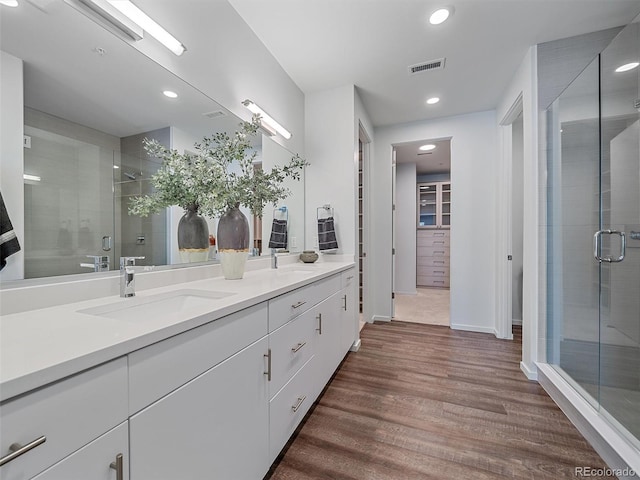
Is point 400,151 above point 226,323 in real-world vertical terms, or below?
above

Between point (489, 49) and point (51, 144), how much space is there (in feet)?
9.43

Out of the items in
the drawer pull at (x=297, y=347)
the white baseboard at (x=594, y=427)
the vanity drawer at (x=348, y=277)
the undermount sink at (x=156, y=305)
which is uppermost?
the undermount sink at (x=156, y=305)

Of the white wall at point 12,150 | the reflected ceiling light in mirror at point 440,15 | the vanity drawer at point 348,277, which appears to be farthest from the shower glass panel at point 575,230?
the white wall at point 12,150

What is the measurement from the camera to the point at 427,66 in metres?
2.43

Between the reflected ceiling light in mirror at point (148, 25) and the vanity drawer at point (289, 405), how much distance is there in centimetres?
176

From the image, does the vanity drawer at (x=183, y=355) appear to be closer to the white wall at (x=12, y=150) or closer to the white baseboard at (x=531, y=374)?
the white wall at (x=12, y=150)

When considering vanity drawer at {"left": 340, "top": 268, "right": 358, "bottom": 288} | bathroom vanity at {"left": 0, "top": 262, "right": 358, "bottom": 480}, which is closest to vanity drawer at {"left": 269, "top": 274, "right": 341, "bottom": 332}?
bathroom vanity at {"left": 0, "top": 262, "right": 358, "bottom": 480}

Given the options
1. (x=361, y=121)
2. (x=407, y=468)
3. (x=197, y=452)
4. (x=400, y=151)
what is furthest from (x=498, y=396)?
(x=400, y=151)

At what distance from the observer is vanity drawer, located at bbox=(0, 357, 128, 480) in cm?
44

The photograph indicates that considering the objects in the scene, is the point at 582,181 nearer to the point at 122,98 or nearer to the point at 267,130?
the point at 267,130

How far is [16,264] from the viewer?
2.85 feet

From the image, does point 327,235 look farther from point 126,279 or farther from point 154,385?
point 154,385

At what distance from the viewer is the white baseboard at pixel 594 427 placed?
1249mm

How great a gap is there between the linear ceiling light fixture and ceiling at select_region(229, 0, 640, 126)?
1.81ft
